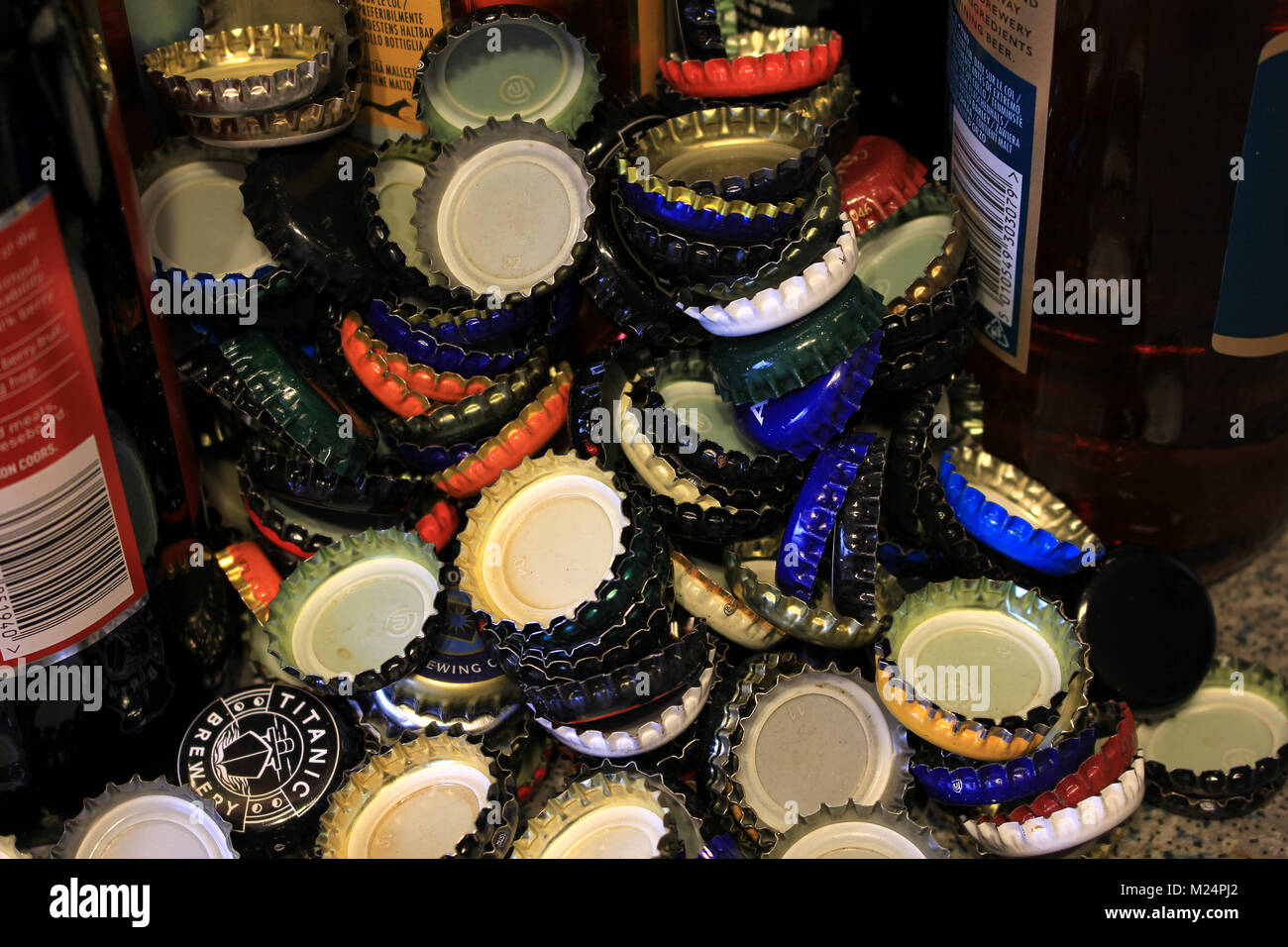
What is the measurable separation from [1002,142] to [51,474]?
0.93 m

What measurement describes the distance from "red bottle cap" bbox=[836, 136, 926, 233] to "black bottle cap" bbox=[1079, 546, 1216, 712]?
46 cm

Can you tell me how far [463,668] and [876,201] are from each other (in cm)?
69

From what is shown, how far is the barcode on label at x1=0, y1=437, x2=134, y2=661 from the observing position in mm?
1064

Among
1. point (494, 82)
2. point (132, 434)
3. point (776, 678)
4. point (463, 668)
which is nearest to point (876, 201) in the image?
point (494, 82)

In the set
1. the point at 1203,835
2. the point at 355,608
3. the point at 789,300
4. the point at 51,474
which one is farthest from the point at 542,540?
the point at 1203,835

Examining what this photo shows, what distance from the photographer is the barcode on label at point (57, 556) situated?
1.06m

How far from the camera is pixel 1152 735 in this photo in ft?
4.34

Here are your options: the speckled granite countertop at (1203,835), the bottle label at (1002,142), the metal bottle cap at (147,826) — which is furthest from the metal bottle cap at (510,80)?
the speckled granite countertop at (1203,835)

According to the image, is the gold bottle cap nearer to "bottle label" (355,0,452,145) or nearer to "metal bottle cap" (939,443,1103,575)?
"metal bottle cap" (939,443,1103,575)

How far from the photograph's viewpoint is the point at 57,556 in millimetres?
1101

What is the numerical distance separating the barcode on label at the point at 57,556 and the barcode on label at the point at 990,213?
89cm

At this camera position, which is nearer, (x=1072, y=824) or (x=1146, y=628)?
(x=1072, y=824)

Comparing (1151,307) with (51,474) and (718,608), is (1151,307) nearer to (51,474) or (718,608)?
(718,608)

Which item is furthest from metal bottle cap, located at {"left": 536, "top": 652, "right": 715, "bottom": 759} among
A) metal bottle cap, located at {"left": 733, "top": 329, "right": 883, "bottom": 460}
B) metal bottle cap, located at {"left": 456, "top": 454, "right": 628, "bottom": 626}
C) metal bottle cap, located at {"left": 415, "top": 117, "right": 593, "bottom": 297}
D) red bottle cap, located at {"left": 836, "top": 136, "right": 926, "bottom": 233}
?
red bottle cap, located at {"left": 836, "top": 136, "right": 926, "bottom": 233}
